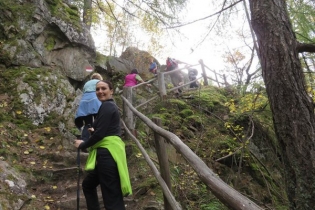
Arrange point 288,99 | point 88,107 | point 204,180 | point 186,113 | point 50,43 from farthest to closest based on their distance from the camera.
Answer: point 50,43
point 186,113
point 88,107
point 288,99
point 204,180

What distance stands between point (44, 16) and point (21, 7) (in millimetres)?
624

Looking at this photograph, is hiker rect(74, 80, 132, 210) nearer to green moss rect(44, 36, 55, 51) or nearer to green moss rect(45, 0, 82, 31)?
green moss rect(44, 36, 55, 51)

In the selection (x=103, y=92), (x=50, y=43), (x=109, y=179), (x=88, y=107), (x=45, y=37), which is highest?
(x=45, y=37)

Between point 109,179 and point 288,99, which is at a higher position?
point 288,99

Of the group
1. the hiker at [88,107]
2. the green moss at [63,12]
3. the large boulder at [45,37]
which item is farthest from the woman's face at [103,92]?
the green moss at [63,12]

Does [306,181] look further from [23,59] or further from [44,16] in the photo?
[44,16]

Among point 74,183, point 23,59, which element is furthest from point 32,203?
point 23,59

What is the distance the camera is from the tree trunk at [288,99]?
274cm

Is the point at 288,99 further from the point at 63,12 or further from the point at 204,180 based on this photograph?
the point at 63,12

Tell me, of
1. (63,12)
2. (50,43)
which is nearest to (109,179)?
(50,43)

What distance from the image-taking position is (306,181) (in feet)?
Result: 8.93

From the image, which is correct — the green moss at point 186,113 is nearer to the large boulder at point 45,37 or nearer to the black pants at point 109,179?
the large boulder at point 45,37

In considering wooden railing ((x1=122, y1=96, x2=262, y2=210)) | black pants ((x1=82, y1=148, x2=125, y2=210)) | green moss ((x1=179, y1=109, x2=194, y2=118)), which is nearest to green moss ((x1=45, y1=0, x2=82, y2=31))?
green moss ((x1=179, y1=109, x2=194, y2=118))

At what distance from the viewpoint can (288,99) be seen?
2887mm
